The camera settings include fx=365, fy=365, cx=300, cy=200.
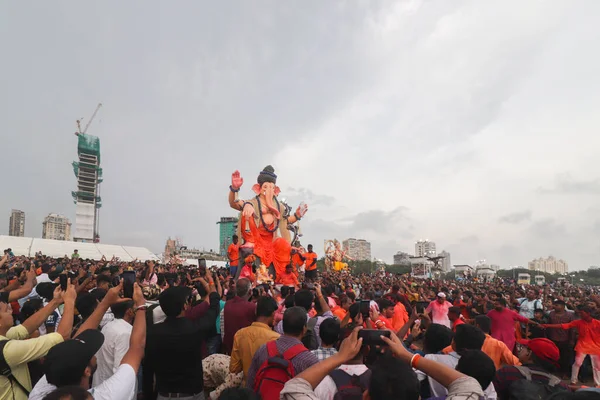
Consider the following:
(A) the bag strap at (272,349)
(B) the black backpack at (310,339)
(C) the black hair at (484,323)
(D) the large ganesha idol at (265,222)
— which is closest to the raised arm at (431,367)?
(A) the bag strap at (272,349)

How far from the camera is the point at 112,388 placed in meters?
2.25

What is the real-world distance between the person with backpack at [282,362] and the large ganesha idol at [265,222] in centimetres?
1274

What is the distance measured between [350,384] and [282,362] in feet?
1.69

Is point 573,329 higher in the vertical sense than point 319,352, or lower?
lower

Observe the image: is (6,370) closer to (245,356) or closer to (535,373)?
(245,356)

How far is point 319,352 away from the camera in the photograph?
118 inches

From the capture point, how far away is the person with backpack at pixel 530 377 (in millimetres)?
2562

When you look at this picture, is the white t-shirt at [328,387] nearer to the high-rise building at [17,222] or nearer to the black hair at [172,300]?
the black hair at [172,300]

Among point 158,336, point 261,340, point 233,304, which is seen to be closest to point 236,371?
point 261,340

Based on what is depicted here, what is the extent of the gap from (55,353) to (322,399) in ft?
5.47

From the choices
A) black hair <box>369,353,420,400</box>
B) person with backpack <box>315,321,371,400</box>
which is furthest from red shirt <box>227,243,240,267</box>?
black hair <box>369,353,420,400</box>

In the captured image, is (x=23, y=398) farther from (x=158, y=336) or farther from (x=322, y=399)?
(x=322, y=399)

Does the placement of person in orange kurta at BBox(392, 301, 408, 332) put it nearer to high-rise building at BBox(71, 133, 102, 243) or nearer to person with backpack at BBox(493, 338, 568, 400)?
person with backpack at BBox(493, 338, 568, 400)

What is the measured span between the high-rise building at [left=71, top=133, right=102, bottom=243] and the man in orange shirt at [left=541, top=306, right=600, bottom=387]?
2713 inches
